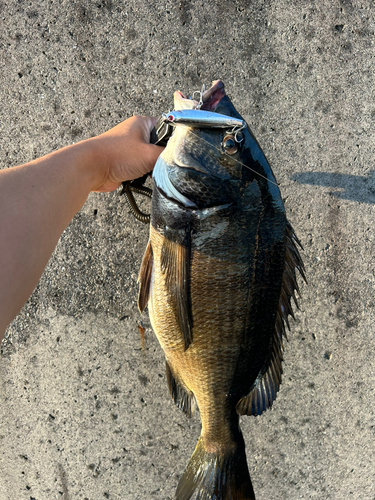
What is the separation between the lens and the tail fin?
1704mm

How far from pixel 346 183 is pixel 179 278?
1603 mm

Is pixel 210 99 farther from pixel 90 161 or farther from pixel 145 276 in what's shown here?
pixel 145 276

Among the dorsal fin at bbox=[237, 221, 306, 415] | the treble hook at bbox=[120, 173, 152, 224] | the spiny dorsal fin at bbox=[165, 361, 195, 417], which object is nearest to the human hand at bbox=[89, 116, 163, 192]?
the treble hook at bbox=[120, 173, 152, 224]

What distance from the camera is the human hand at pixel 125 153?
172 centimetres

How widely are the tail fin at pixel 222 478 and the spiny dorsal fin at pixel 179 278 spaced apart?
75 centimetres

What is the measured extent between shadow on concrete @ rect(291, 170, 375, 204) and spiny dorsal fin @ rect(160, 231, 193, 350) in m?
1.27

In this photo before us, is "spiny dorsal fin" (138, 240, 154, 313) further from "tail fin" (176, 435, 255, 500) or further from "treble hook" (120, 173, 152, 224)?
"tail fin" (176, 435, 255, 500)

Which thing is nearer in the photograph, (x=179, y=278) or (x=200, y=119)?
(x=200, y=119)

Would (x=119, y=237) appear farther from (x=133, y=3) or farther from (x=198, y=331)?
(x=133, y=3)

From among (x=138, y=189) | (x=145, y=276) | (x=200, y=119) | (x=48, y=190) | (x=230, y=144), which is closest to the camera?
(x=200, y=119)

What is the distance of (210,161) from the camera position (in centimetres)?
139

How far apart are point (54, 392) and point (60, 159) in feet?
5.78

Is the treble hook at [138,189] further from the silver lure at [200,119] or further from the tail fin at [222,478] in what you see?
the tail fin at [222,478]

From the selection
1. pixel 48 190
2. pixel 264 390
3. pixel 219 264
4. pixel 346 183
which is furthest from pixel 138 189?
pixel 346 183
